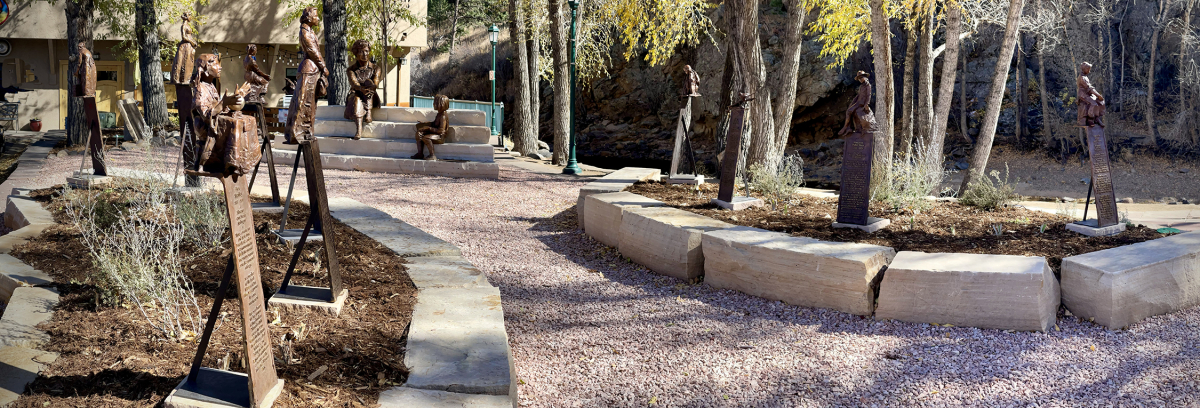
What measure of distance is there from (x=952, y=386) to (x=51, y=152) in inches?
605

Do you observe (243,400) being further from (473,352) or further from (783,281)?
(783,281)

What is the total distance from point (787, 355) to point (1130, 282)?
85.8 inches

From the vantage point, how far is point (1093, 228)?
637cm

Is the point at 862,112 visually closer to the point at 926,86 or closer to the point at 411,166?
the point at 926,86

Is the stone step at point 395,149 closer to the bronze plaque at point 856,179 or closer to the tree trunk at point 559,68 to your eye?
the tree trunk at point 559,68

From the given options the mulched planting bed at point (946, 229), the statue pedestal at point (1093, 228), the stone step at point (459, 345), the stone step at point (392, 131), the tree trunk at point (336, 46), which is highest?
the tree trunk at point (336, 46)

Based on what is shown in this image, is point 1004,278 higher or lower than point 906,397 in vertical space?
higher

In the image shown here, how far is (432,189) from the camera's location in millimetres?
11305

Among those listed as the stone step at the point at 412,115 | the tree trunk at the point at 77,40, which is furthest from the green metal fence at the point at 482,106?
the tree trunk at the point at 77,40

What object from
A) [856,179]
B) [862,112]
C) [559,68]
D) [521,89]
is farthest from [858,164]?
[521,89]

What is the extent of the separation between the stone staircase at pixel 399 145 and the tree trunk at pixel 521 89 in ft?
11.1

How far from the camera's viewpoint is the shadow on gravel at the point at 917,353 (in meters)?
3.91

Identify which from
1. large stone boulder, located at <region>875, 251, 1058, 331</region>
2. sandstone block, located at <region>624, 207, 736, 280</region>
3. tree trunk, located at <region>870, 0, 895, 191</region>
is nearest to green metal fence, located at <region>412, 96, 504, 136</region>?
tree trunk, located at <region>870, 0, 895, 191</region>

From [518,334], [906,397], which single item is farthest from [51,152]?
[906,397]
